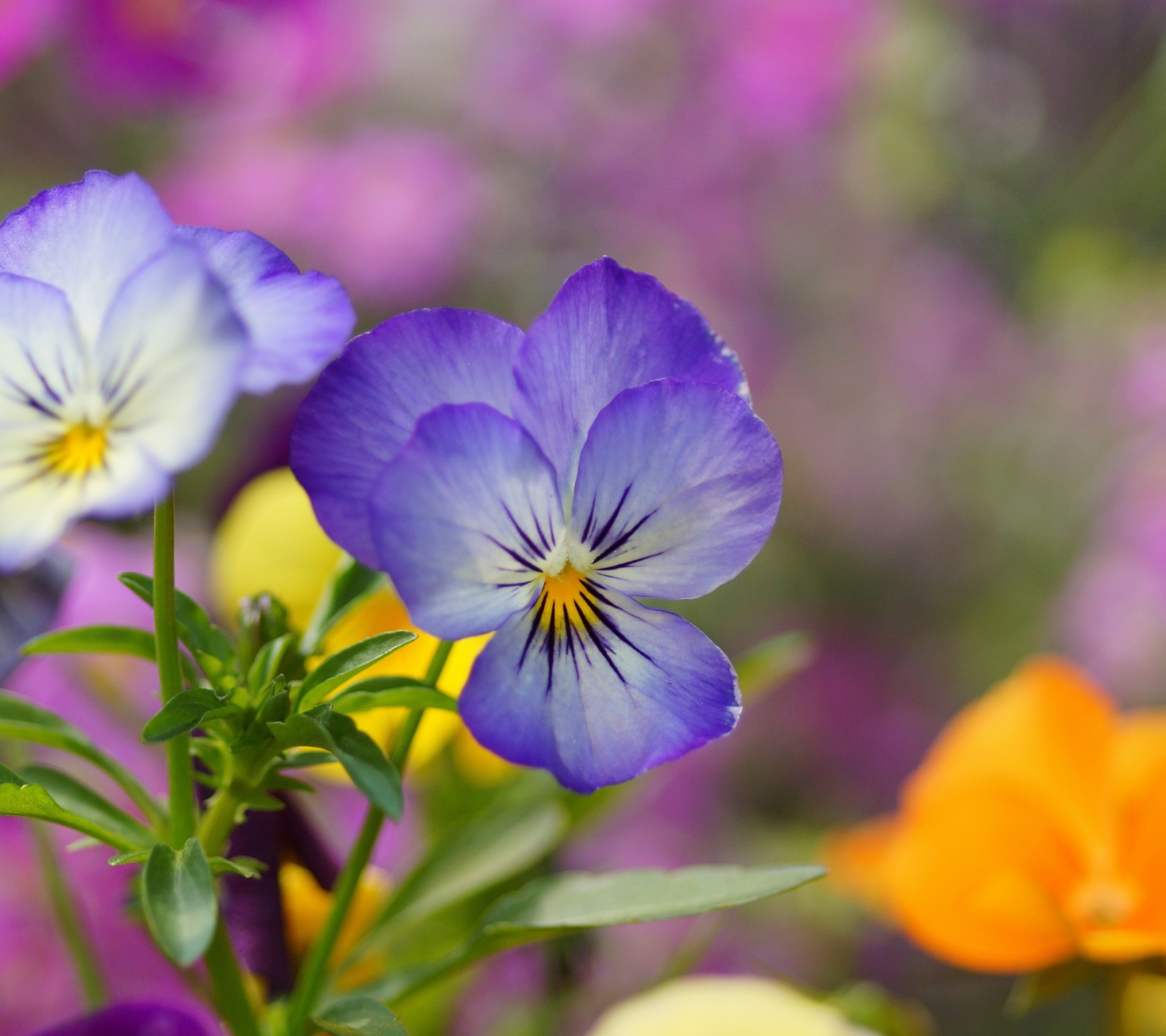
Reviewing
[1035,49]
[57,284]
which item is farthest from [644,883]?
[1035,49]

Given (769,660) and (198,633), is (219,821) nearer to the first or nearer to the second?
(198,633)

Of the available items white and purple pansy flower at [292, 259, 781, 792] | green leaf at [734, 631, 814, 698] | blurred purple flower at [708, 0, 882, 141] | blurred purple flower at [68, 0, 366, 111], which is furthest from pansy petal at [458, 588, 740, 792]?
blurred purple flower at [708, 0, 882, 141]

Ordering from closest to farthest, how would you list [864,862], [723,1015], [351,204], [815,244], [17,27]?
[723,1015] → [864,862] → [17,27] → [351,204] → [815,244]

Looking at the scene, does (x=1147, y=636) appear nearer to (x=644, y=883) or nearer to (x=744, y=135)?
(x=744, y=135)

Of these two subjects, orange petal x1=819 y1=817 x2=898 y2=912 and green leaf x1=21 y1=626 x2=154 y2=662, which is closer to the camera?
green leaf x1=21 y1=626 x2=154 y2=662

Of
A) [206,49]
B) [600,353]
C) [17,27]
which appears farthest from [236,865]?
[206,49]

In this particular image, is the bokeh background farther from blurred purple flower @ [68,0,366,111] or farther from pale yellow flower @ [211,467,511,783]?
pale yellow flower @ [211,467,511,783]
